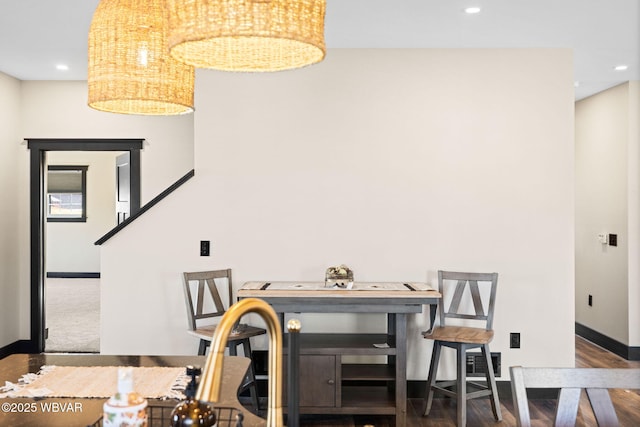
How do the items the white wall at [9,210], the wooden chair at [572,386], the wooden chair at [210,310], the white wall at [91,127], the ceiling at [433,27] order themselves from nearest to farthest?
the wooden chair at [572,386] → the ceiling at [433,27] → the wooden chair at [210,310] → the white wall at [9,210] → the white wall at [91,127]

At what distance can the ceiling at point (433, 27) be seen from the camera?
360cm

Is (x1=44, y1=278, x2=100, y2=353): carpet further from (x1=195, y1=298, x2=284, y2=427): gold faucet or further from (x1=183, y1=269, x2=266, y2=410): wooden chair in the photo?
(x1=195, y1=298, x2=284, y2=427): gold faucet

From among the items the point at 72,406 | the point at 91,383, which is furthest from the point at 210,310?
A: the point at 72,406

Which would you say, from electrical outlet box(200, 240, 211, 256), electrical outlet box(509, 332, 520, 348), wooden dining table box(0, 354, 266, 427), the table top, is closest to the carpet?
electrical outlet box(200, 240, 211, 256)

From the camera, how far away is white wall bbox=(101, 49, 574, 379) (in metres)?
4.45

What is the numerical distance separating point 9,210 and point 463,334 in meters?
3.85

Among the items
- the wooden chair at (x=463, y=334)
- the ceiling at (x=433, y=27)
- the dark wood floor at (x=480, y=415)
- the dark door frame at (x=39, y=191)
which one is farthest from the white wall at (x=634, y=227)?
the dark door frame at (x=39, y=191)

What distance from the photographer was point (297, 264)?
4.45 metres

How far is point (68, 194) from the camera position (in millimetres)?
11938

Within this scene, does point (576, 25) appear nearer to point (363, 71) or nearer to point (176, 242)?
point (363, 71)

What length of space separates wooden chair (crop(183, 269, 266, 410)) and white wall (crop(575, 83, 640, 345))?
342cm

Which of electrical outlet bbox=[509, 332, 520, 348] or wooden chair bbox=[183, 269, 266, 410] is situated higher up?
wooden chair bbox=[183, 269, 266, 410]

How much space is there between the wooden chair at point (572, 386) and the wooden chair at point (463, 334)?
2.26 metres

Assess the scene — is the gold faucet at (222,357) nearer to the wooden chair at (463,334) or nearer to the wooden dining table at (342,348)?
the wooden dining table at (342,348)
